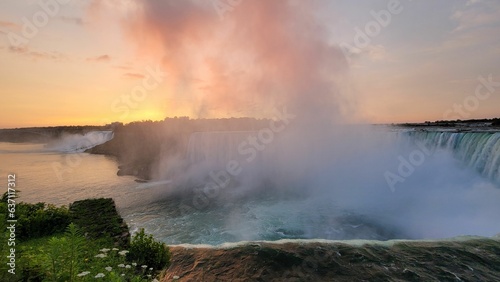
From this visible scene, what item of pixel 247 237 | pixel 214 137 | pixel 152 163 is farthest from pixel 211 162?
pixel 247 237

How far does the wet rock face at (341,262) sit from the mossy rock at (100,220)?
1793 mm

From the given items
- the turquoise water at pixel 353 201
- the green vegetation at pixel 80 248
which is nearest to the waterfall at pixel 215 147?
the turquoise water at pixel 353 201

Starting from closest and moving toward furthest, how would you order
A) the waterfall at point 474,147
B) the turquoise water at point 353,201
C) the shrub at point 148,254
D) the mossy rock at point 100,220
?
the shrub at point 148,254 < the mossy rock at point 100,220 < the turquoise water at point 353,201 < the waterfall at point 474,147

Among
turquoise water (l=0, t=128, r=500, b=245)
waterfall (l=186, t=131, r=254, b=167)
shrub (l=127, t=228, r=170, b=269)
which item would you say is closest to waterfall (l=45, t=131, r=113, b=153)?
waterfall (l=186, t=131, r=254, b=167)

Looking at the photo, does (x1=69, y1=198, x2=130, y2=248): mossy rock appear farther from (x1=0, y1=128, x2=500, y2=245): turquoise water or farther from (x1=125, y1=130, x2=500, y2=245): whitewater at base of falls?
(x1=125, y1=130, x2=500, y2=245): whitewater at base of falls

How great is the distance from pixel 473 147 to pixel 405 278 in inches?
687

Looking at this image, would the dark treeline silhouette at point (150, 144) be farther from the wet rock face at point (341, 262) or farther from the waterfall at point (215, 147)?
the wet rock face at point (341, 262)

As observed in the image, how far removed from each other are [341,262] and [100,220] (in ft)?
27.2

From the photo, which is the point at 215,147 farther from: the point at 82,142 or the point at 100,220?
the point at 82,142

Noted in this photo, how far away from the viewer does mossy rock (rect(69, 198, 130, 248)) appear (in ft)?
25.7

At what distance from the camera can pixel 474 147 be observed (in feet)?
59.6

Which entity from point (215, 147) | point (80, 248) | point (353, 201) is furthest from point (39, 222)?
point (215, 147)

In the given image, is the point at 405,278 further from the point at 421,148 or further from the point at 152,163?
the point at 152,163

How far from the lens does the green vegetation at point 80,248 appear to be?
440 centimetres
